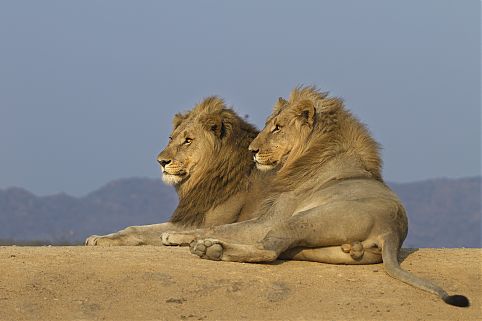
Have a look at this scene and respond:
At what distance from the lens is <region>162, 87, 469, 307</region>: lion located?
8.16 metres

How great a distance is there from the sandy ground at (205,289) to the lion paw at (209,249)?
49mm

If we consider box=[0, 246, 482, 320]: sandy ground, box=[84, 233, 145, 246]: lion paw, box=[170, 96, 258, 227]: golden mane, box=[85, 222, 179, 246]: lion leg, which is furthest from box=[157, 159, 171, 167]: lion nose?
box=[0, 246, 482, 320]: sandy ground

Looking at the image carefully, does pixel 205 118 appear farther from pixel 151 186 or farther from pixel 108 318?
pixel 151 186

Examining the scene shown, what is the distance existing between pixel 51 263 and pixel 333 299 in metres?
1.80

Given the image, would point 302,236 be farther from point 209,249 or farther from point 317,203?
point 209,249

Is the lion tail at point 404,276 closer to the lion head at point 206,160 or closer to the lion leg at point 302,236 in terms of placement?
the lion leg at point 302,236

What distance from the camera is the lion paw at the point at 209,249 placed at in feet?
26.7

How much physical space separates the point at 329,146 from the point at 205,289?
1.95 meters

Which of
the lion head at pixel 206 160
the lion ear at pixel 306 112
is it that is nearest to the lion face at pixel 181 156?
the lion head at pixel 206 160

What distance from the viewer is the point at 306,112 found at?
9.35 m

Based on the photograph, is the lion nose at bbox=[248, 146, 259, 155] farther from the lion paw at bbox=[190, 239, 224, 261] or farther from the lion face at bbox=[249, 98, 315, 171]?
the lion paw at bbox=[190, 239, 224, 261]

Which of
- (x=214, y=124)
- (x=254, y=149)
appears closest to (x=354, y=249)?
(x=254, y=149)

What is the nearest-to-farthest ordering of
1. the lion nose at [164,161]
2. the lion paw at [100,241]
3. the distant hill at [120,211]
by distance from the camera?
the lion paw at [100,241], the lion nose at [164,161], the distant hill at [120,211]

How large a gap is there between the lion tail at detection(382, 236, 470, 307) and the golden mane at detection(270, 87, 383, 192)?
38.1 inches
